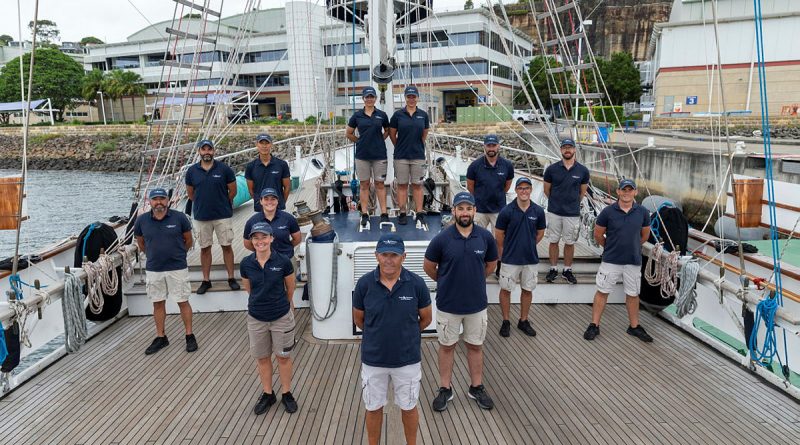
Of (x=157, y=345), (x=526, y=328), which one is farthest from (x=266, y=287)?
(x=526, y=328)

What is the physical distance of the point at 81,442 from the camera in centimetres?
353

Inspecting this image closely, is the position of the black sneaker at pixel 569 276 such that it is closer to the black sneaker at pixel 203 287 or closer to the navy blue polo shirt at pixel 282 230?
the navy blue polo shirt at pixel 282 230

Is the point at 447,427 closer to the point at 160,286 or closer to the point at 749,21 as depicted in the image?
the point at 160,286

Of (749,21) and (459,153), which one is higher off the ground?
(749,21)

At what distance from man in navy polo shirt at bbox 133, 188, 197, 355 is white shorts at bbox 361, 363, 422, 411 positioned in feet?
8.21

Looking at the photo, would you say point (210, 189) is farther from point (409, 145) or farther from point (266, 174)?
point (409, 145)

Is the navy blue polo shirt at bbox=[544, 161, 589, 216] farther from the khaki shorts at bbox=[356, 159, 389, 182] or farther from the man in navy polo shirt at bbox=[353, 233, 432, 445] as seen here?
the man in navy polo shirt at bbox=[353, 233, 432, 445]

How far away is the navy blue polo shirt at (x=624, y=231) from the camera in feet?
16.0

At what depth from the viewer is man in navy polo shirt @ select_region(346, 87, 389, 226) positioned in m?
5.63

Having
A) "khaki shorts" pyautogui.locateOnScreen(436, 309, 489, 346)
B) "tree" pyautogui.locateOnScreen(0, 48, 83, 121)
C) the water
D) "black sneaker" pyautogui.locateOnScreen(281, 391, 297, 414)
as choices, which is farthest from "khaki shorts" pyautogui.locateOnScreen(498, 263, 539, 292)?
"tree" pyautogui.locateOnScreen(0, 48, 83, 121)

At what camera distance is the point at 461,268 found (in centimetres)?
366

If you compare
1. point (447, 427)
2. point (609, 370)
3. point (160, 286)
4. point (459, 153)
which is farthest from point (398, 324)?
point (459, 153)

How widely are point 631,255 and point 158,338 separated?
4602 mm

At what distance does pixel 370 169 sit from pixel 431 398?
2740 millimetres
